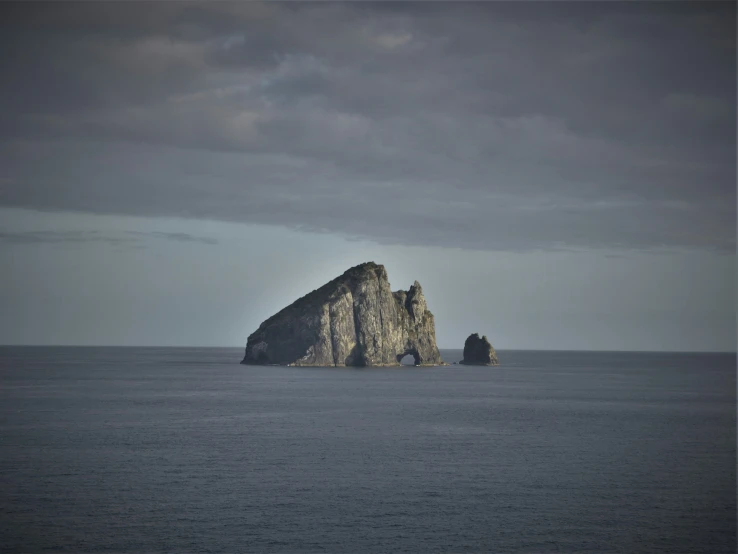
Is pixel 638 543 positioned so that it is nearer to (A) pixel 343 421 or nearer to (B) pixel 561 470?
(B) pixel 561 470

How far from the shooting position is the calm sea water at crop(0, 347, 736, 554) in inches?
1906

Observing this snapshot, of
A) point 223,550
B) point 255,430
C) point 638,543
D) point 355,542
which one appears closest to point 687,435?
point 638,543

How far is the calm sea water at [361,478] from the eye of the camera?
48406mm

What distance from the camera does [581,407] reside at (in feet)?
429

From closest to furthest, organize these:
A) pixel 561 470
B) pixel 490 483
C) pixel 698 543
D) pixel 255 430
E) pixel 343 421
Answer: pixel 698 543
pixel 490 483
pixel 561 470
pixel 255 430
pixel 343 421

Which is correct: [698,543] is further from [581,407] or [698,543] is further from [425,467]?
[581,407]

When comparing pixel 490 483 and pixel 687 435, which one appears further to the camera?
pixel 687 435

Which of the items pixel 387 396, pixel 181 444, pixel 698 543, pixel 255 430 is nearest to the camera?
pixel 698 543

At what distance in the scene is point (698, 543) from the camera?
4853 centimetres

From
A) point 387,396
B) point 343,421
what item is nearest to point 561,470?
point 343,421

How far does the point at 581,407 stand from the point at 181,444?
79.8m

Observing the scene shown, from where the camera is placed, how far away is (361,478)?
64625mm

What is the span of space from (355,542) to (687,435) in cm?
6465

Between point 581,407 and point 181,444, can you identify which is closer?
point 181,444
